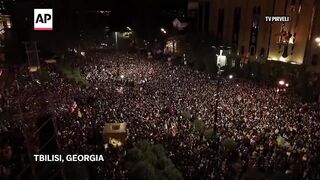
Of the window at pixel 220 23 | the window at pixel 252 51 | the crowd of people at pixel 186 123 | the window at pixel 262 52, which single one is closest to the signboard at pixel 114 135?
the crowd of people at pixel 186 123

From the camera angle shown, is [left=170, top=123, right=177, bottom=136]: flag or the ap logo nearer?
the ap logo

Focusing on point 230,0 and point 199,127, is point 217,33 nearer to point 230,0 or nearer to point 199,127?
point 230,0

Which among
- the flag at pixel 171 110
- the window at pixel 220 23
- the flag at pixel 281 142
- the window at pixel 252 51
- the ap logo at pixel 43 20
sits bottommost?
the flag at pixel 281 142

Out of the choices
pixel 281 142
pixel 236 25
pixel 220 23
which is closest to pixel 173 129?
pixel 281 142

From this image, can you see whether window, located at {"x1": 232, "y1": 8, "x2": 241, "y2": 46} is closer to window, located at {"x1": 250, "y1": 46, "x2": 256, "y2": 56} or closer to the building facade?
the building facade

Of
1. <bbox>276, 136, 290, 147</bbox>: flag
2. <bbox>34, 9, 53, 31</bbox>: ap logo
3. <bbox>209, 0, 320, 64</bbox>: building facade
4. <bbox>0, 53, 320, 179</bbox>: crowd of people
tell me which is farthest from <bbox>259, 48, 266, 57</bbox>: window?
<bbox>34, 9, 53, 31</bbox>: ap logo

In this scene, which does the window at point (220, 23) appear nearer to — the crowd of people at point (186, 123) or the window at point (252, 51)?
the window at point (252, 51)
